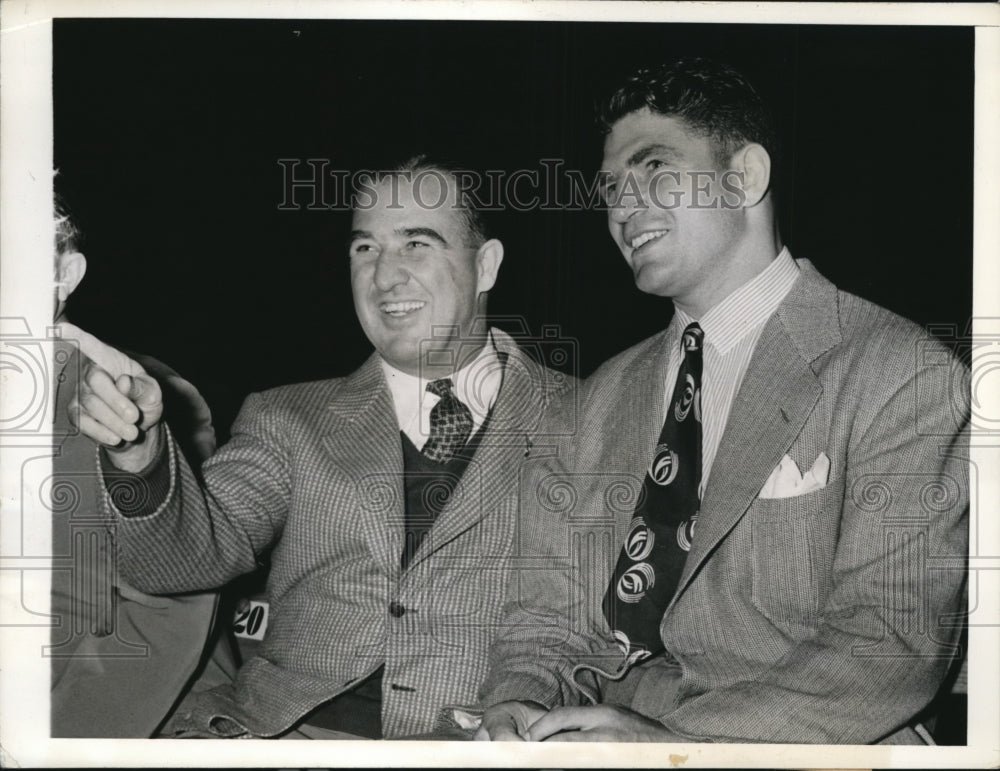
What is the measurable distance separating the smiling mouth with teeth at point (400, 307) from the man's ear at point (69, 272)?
2.24 ft

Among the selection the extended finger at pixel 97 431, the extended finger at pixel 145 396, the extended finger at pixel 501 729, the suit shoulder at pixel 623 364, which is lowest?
the extended finger at pixel 501 729

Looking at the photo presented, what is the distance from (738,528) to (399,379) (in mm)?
813

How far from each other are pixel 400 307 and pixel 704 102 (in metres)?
0.82

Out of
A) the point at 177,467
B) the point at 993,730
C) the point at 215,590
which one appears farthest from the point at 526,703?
the point at 993,730

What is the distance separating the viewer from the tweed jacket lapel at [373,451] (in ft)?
8.13

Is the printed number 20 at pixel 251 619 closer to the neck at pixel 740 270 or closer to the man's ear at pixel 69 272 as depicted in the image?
the man's ear at pixel 69 272

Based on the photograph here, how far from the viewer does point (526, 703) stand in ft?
7.98

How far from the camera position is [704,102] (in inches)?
98.4

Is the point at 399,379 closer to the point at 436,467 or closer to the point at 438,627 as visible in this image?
the point at 436,467

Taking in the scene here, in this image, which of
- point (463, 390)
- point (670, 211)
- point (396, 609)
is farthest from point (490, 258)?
point (396, 609)

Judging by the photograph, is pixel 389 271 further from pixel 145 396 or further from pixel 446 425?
pixel 145 396

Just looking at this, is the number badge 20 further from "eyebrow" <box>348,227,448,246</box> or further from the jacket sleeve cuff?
"eyebrow" <box>348,227,448,246</box>

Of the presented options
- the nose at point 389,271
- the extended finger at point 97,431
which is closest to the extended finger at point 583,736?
the nose at point 389,271

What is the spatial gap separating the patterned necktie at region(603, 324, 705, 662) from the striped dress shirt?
0.02 metres
